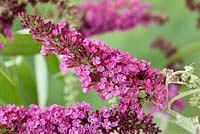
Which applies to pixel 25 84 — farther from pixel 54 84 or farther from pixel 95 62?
pixel 95 62

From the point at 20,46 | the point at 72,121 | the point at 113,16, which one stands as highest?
the point at 113,16

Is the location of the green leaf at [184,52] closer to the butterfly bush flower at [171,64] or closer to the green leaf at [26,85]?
the butterfly bush flower at [171,64]

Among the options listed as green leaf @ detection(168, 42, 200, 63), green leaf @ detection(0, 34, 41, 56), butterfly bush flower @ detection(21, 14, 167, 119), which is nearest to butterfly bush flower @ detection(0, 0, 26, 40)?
green leaf @ detection(0, 34, 41, 56)

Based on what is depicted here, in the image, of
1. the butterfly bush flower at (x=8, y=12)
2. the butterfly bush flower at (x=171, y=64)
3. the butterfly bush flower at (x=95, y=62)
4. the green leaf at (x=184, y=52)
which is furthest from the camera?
the green leaf at (x=184, y=52)

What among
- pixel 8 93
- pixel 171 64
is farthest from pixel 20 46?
pixel 171 64

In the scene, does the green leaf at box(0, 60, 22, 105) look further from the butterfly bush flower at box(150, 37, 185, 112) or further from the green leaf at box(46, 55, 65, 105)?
the butterfly bush flower at box(150, 37, 185, 112)

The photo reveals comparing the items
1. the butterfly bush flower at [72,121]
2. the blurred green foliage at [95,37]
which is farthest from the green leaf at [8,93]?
the butterfly bush flower at [72,121]
